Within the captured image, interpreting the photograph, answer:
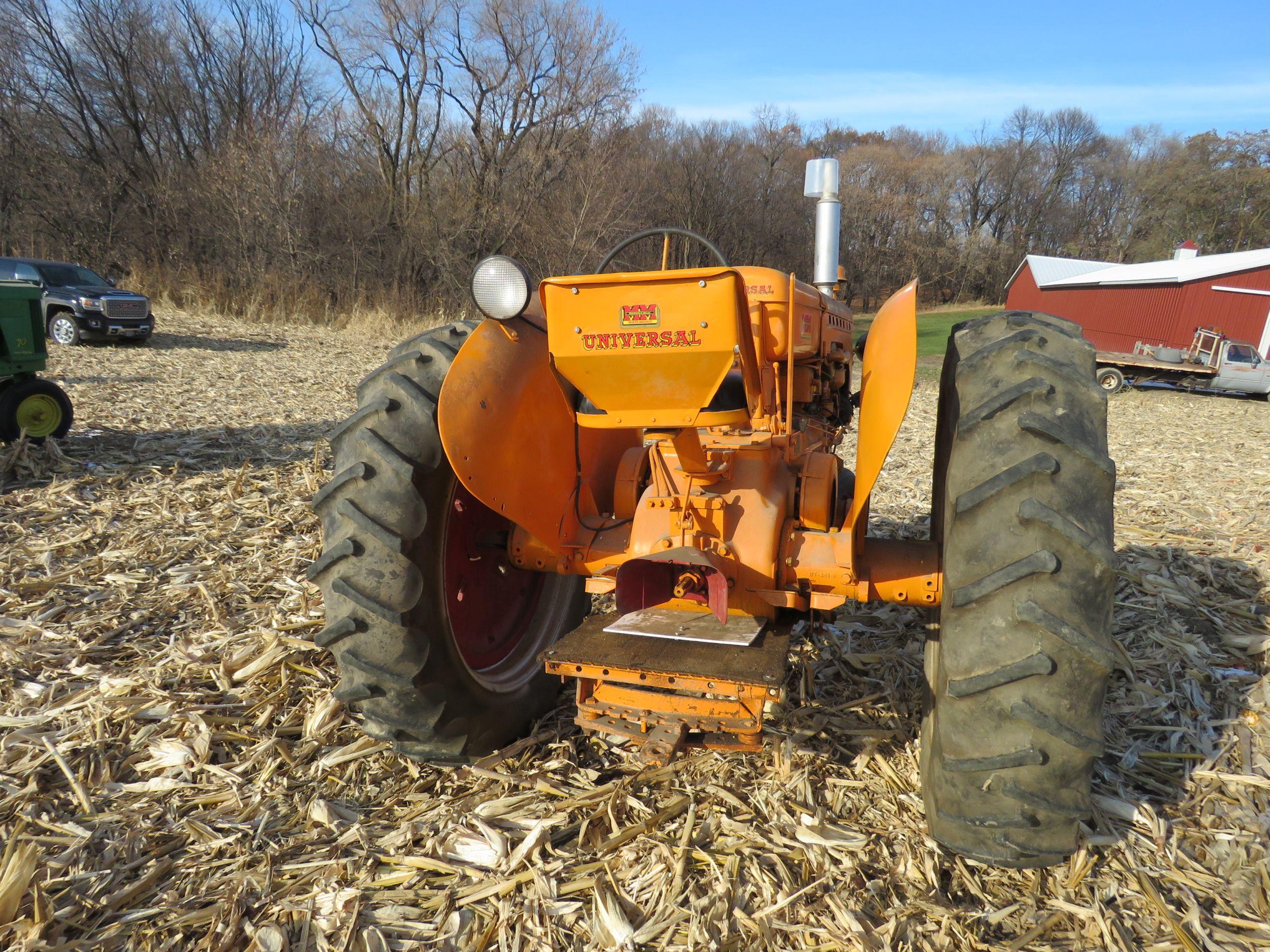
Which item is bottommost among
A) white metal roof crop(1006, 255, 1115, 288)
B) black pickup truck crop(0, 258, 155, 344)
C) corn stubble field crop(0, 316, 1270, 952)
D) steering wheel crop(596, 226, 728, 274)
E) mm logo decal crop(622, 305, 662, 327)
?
corn stubble field crop(0, 316, 1270, 952)

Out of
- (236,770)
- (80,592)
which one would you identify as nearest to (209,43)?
(80,592)

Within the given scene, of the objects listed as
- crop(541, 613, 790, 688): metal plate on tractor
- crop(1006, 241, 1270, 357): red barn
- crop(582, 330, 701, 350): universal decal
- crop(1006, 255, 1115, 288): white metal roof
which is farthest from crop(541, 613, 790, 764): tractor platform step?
crop(1006, 255, 1115, 288): white metal roof

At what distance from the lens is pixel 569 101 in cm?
2581

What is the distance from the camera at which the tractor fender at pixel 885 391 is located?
6.89 feet

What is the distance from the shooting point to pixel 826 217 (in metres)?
4.32

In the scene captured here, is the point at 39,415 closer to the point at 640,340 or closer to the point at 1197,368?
the point at 640,340

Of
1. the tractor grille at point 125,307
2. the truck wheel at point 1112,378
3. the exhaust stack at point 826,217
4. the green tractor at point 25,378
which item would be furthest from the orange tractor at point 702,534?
the truck wheel at point 1112,378

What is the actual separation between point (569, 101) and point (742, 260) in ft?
33.4

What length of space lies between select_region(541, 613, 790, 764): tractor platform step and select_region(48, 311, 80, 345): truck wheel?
14.9 m

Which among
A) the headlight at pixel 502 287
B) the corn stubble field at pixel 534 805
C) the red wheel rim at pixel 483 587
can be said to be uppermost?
the headlight at pixel 502 287

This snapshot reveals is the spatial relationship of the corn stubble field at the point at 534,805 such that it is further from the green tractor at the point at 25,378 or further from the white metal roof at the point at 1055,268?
the white metal roof at the point at 1055,268

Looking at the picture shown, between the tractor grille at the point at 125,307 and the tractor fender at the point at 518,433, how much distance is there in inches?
543

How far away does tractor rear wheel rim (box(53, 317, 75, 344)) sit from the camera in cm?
1366

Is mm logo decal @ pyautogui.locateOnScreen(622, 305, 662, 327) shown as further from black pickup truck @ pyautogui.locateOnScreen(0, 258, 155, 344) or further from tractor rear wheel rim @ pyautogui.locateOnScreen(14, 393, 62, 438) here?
black pickup truck @ pyautogui.locateOnScreen(0, 258, 155, 344)
